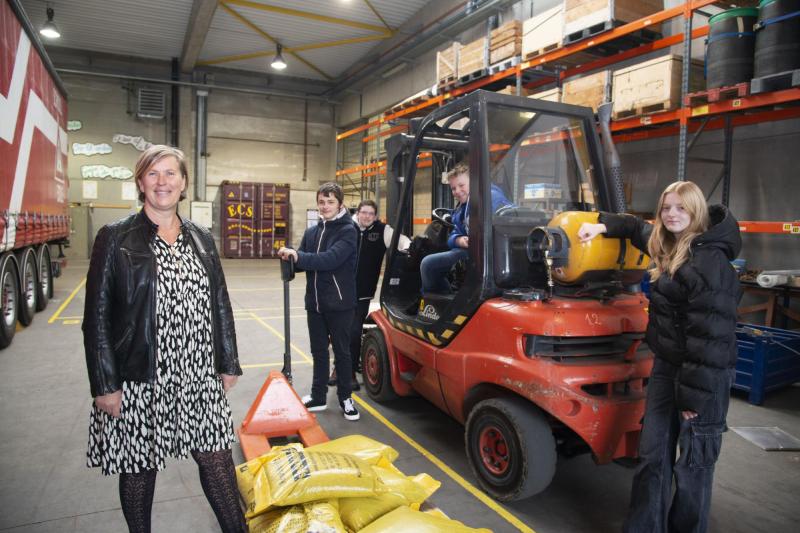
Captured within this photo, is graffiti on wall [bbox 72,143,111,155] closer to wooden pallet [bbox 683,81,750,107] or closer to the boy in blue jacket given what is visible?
the boy in blue jacket

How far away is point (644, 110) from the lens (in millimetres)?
6750

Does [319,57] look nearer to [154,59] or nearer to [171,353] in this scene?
[154,59]

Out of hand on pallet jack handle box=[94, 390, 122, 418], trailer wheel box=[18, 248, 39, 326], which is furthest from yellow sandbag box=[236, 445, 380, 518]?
trailer wheel box=[18, 248, 39, 326]

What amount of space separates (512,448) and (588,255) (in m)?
1.14

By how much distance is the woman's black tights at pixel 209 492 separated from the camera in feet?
7.25

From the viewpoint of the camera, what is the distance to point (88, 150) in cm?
1842

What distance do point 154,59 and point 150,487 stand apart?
20083mm

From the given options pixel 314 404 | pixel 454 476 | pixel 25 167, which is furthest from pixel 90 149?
pixel 454 476

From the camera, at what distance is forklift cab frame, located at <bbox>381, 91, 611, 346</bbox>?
3.28m

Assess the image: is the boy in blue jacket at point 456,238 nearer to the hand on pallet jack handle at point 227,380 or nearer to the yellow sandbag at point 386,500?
the yellow sandbag at point 386,500

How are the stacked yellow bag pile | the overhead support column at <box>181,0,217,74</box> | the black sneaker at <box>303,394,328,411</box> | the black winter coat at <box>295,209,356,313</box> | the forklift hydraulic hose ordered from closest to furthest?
1. the stacked yellow bag pile
2. the forklift hydraulic hose
3. the black winter coat at <box>295,209,356,313</box>
4. the black sneaker at <box>303,394,328,411</box>
5. the overhead support column at <box>181,0,217,74</box>

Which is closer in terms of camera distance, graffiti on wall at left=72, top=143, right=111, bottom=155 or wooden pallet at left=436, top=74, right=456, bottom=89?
wooden pallet at left=436, top=74, right=456, bottom=89

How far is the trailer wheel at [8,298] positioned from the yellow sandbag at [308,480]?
208 inches

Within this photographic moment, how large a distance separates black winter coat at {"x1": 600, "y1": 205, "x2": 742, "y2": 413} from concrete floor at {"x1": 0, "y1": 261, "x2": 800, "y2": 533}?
1.09 meters
